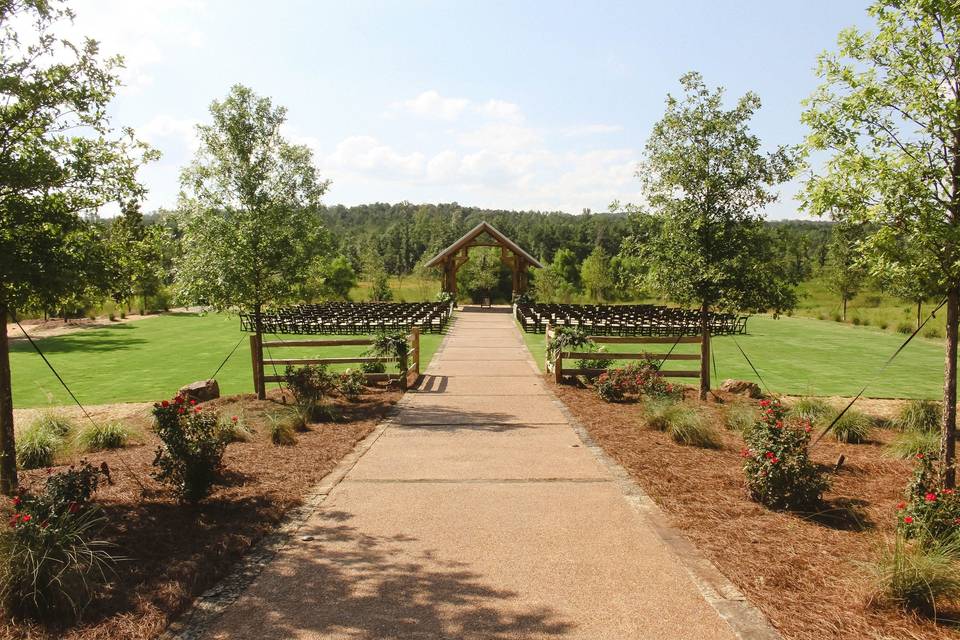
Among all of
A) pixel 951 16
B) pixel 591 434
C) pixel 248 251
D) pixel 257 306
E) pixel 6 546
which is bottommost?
pixel 591 434

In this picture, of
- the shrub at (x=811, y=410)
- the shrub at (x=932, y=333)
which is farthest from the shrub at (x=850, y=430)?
the shrub at (x=932, y=333)

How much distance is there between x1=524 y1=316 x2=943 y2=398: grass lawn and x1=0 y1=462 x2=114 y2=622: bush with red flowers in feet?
37.8

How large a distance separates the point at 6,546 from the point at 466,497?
3.70 metres

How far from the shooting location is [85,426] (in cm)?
832

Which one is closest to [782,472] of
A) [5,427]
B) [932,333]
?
[5,427]

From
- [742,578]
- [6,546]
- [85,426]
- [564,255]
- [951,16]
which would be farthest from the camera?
[564,255]

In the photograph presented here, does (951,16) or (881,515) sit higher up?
(951,16)

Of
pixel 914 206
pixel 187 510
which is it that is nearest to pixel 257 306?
pixel 187 510

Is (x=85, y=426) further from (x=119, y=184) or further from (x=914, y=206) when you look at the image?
(x=914, y=206)

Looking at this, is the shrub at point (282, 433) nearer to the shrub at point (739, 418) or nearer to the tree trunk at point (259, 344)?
the tree trunk at point (259, 344)

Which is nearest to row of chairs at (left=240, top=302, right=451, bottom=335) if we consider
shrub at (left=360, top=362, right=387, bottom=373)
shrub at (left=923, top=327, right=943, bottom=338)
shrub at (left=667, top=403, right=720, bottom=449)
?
shrub at (left=360, top=362, right=387, bottom=373)

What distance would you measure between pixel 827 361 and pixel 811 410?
31.0ft

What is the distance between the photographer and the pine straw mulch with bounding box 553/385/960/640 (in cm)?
369

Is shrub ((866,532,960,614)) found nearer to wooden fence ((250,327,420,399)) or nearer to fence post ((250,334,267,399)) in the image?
wooden fence ((250,327,420,399))
